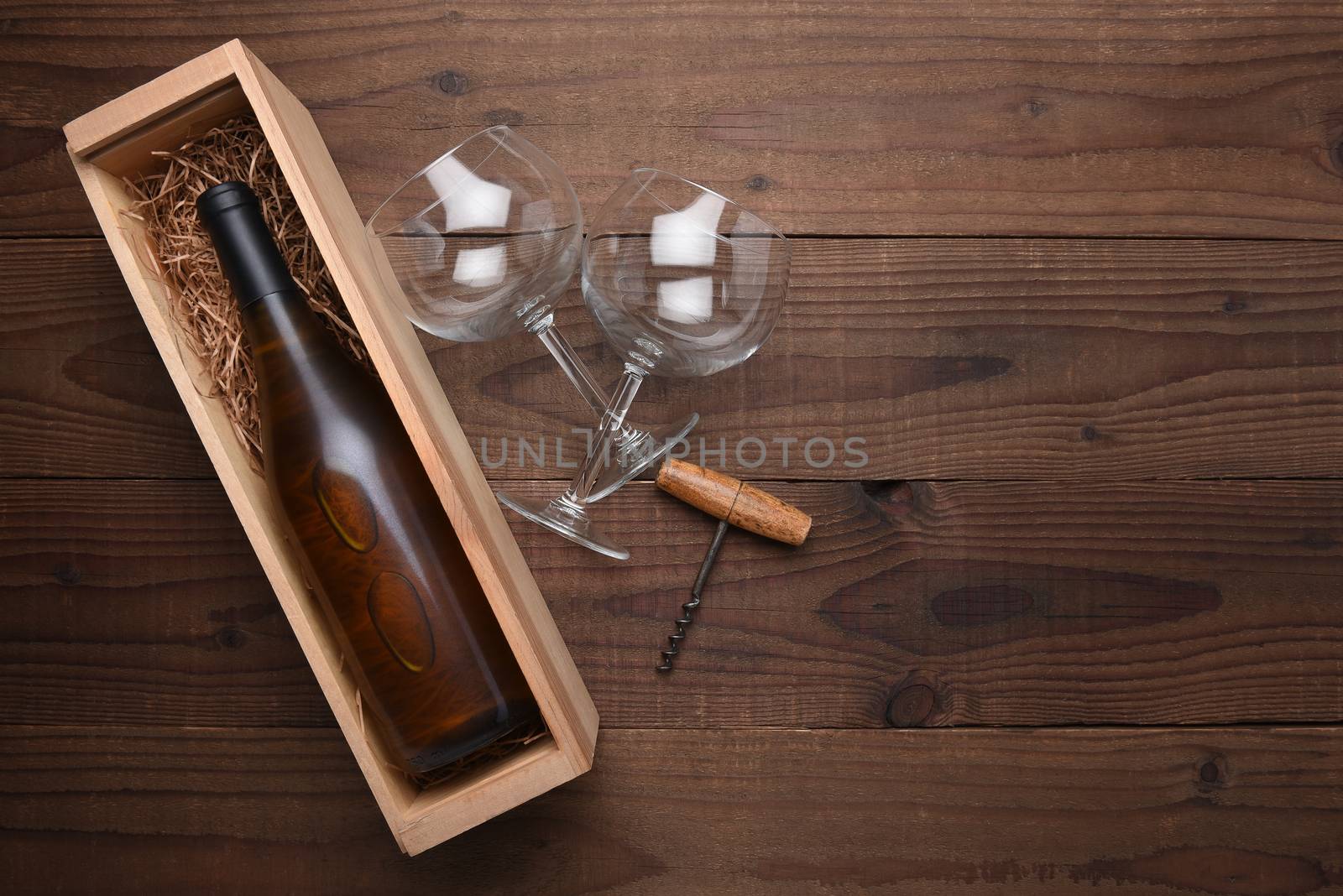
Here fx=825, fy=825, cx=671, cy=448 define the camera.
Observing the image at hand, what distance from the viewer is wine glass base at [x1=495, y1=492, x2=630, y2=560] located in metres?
0.94

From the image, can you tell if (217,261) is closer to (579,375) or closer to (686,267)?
(579,375)

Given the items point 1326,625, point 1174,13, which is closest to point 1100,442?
point 1326,625

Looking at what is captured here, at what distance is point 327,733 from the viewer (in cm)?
99

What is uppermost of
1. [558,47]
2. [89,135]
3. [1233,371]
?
[558,47]

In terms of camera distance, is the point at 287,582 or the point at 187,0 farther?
the point at 187,0

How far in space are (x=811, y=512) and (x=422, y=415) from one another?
47 centimetres

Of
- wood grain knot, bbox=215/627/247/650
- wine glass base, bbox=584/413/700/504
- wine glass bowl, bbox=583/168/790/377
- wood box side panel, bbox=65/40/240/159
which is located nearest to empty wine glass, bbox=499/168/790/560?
wine glass bowl, bbox=583/168/790/377

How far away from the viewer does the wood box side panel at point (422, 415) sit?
2.54ft

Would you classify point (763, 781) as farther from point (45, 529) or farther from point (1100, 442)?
point (45, 529)

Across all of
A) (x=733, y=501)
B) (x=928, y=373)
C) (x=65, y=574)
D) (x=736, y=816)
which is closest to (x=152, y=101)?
(x=65, y=574)

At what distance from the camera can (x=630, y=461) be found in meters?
0.95

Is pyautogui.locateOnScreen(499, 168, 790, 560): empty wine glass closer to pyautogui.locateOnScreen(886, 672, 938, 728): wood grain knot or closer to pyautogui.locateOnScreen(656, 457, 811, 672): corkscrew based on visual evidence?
pyautogui.locateOnScreen(656, 457, 811, 672): corkscrew

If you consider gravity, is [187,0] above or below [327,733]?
above

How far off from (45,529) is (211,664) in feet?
0.86
